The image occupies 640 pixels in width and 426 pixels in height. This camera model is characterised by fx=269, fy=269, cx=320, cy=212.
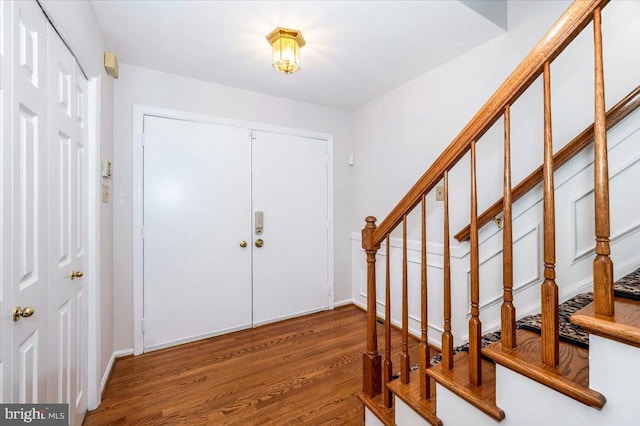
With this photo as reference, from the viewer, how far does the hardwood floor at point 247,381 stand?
159 centimetres

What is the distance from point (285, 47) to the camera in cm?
184

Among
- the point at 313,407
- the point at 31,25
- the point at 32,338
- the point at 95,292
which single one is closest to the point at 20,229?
the point at 32,338

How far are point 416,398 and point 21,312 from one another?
151 centimetres

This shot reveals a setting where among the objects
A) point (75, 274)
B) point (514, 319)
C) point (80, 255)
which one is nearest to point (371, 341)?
point (514, 319)

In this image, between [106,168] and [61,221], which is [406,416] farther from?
[106,168]

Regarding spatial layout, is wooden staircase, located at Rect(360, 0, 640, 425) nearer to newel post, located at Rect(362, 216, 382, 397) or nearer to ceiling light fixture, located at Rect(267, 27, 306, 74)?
newel post, located at Rect(362, 216, 382, 397)

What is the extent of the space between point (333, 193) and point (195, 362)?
7.03 feet

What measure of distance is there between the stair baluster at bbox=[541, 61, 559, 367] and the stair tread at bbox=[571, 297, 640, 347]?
0.07 metres

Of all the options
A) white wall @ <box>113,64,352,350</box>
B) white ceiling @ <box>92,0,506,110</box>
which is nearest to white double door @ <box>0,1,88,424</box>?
white ceiling @ <box>92,0,506,110</box>

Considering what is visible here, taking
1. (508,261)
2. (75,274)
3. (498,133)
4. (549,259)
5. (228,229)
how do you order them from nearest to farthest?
(549,259), (508,261), (75,274), (498,133), (228,229)

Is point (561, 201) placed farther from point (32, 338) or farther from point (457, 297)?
point (32, 338)

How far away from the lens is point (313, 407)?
1660 mm

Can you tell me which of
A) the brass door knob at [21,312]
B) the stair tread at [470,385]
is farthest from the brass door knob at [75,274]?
the stair tread at [470,385]

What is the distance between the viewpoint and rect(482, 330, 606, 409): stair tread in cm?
69
